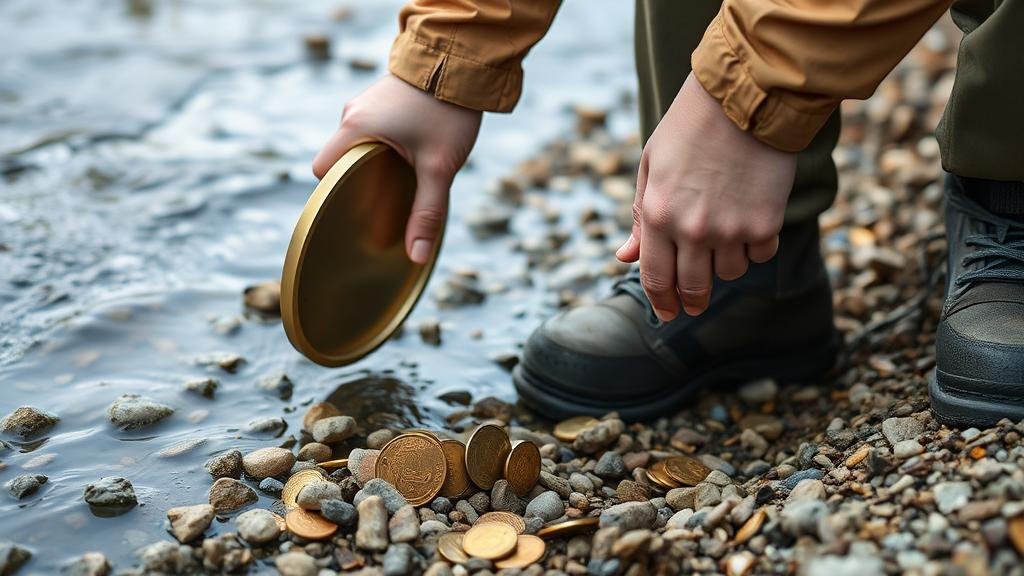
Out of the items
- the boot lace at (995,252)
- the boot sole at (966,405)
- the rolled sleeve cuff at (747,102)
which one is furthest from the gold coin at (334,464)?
the boot lace at (995,252)

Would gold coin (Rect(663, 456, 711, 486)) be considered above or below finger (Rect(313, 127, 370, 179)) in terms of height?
below

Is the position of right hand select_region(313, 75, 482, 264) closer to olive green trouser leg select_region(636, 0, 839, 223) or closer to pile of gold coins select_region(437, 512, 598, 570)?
olive green trouser leg select_region(636, 0, 839, 223)

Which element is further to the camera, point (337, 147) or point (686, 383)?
point (686, 383)

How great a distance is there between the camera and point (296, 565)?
54.2 inches

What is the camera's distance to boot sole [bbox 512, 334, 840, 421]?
194 centimetres

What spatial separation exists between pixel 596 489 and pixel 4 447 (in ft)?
3.27

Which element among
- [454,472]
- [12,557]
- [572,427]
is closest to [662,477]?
[572,427]

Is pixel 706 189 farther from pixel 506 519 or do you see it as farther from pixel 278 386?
pixel 278 386

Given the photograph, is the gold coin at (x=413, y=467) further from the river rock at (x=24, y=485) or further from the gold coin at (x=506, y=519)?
the river rock at (x=24, y=485)

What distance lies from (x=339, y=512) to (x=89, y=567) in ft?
1.13

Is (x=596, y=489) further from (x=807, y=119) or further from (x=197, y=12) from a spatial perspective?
(x=197, y=12)

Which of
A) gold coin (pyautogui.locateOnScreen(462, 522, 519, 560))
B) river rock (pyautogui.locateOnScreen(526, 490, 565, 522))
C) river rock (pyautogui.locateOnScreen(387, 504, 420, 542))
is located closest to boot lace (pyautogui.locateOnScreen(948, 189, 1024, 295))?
river rock (pyautogui.locateOnScreen(526, 490, 565, 522))

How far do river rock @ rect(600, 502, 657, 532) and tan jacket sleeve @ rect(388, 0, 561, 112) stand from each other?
0.74m

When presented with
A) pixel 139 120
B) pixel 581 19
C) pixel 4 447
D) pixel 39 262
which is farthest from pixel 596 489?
pixel 581 19
